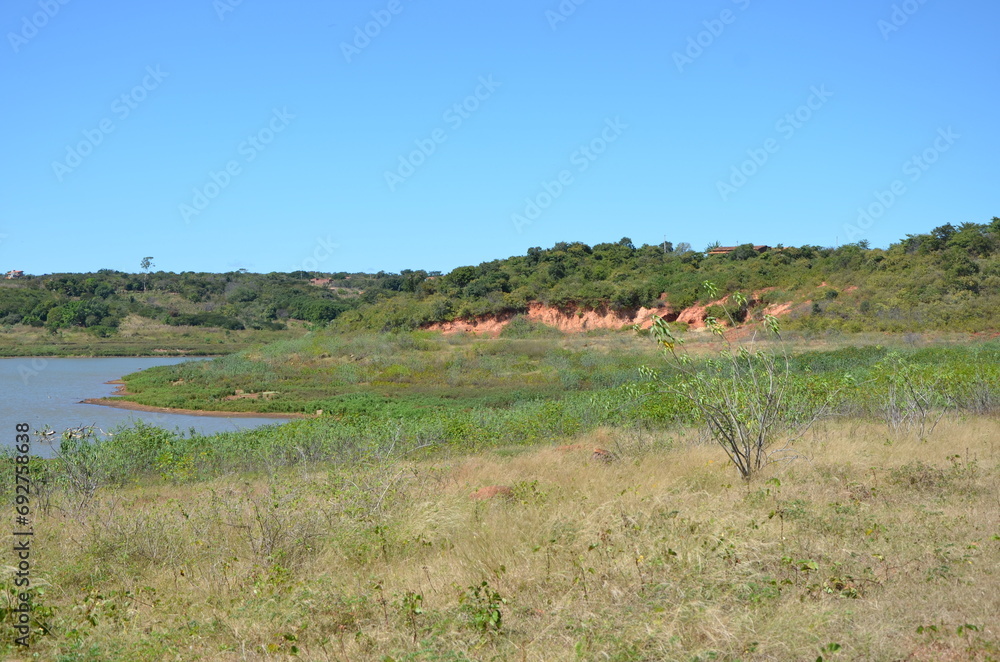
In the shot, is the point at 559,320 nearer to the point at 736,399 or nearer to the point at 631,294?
the point at 631,294

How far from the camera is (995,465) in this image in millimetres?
8938

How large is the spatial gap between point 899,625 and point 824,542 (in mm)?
1709

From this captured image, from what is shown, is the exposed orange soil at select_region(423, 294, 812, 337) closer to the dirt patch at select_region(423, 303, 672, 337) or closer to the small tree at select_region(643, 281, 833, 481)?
the dirt patch at select_region(423, 303, 672, 337)

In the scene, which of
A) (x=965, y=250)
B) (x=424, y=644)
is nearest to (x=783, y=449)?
(x=424, y=644)

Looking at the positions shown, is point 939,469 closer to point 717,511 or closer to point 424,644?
point 717,511

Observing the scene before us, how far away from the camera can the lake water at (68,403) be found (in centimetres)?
2438

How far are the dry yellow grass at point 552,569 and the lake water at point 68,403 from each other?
9.69 metres

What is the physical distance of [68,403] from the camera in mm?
30391

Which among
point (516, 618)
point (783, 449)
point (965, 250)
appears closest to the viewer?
point (516, 618)

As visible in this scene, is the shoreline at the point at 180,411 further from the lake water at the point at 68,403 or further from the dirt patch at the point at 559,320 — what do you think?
the dirt patch at the point at 559,320

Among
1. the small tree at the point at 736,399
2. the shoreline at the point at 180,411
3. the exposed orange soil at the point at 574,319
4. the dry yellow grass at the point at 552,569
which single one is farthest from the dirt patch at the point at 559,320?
the dry yellow grass at the point at 552,569

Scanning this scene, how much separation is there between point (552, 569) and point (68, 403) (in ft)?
98.2

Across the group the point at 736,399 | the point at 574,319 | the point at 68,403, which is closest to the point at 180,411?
the point at 68,403

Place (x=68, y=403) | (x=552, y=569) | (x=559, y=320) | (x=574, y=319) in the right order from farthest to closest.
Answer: (x=559, y=320)
(x=574, y=319)
(x=68, y=403)
(x=552, y=569)
